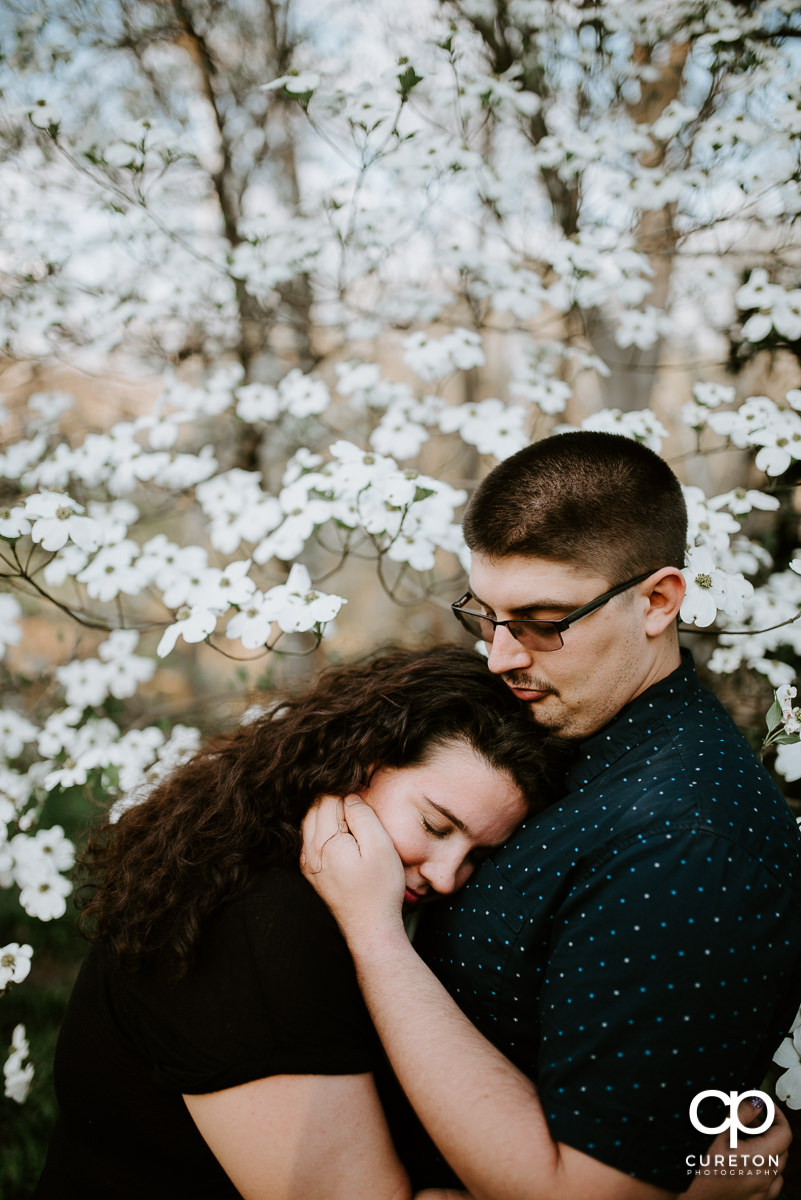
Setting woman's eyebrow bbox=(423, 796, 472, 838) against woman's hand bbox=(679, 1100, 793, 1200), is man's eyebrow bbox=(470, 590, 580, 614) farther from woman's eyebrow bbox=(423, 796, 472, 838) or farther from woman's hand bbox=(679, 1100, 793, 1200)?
woman's hand bbox=(679, 1100, 793, 1200)

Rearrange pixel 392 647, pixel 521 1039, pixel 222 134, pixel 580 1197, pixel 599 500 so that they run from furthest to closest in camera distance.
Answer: pixel 222 134
pixel 392 647
pixel 599 500
pixel 521 1039
pixel 580 1197

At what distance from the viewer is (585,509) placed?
1550 mm

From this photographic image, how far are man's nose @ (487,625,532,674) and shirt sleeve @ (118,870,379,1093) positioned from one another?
64cm

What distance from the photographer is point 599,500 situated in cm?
157

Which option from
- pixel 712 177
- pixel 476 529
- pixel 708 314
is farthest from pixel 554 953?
pixel 708 314

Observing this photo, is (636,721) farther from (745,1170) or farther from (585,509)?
(745,1170)

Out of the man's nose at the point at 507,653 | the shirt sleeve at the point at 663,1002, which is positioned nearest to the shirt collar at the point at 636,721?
the man's nose at the point at 507,653

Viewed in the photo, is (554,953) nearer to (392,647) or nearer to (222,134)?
(392,647)

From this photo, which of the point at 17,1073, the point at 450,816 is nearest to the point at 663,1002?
the point at 450,816

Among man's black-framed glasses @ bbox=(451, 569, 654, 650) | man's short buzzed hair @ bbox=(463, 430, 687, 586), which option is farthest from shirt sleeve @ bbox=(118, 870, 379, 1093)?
man's short buzzed hair @ bbox=(463, 430, 687, 586)

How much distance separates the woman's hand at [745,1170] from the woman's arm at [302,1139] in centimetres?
51

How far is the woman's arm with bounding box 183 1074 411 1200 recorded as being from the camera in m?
1.19

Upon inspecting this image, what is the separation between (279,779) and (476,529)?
2.40 feet

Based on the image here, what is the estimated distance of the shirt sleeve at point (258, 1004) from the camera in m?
1.22
